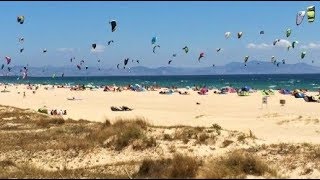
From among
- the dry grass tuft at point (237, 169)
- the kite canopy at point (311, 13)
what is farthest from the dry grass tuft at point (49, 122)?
the kite canopy at point (311, 13)

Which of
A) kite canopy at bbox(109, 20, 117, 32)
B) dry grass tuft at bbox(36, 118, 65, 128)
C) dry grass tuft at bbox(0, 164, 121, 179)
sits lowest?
dry grass tuft at bbox(36, 118, 65, 128)

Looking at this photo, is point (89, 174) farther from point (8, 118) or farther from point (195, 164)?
point (8, 118)

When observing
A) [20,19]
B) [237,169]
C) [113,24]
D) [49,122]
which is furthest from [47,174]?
[20,19]

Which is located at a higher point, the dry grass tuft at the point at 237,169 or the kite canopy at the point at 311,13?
the kite canopy at the point at 311,13

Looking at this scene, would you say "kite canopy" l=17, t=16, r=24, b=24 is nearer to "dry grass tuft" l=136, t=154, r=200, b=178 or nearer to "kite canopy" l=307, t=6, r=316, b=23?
"kite canopy" l=307, t=6, r=316, b=23

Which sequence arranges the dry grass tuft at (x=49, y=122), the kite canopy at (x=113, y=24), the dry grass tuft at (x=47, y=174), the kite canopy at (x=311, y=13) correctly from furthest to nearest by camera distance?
the kite canopy at (x=113, y=24)
the kite canopy at (x=311, y=13)
the dry grass tuft at (x=49, y=122)
the dry grass tuft at (x=47, y=174)

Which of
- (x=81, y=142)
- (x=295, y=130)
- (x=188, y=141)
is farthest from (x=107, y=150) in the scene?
(x=295, y=130)

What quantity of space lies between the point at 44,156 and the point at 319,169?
7.45m

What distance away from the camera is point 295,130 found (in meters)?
24.5

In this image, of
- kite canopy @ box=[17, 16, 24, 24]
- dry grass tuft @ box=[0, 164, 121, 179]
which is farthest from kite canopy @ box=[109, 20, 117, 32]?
dry grass tuft @ box=[0, 164, 121, 179]

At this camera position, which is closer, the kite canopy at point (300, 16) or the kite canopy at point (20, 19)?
the kite canopy at point (300, 16)

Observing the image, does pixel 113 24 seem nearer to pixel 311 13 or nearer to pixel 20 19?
pixel 20 19

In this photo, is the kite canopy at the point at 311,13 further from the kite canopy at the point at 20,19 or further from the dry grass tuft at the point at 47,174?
the kite canopy at the point at 20,19

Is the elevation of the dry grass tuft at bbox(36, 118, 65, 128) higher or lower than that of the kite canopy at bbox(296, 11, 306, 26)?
lower
